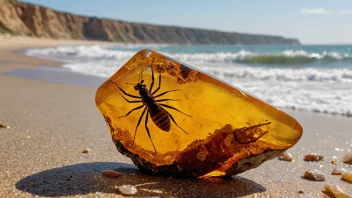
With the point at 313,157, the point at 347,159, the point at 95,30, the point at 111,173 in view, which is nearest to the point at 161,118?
the point at 111,173

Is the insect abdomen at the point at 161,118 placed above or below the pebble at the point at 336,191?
above

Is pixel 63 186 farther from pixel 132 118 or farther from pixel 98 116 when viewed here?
pixel 98 116

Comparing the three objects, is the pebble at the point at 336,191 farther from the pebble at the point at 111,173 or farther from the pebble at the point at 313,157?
the pebble at the point at 111,173

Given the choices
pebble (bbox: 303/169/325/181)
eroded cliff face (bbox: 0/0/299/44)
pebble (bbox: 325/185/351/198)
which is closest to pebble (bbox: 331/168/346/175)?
pebble (bbox: 303/169/325/181)

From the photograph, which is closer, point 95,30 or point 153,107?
point 153,107

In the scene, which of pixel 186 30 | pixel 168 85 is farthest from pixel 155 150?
pixel 186 30

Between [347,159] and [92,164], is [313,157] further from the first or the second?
[92,164]

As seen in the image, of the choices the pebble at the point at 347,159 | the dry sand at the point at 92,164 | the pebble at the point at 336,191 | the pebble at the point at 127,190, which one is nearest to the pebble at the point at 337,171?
the dry sand at the point at 92,164

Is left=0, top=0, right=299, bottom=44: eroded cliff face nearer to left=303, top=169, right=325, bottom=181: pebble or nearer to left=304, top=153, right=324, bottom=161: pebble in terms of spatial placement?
left=304, top=153, right=324, bottom=161: pebble
